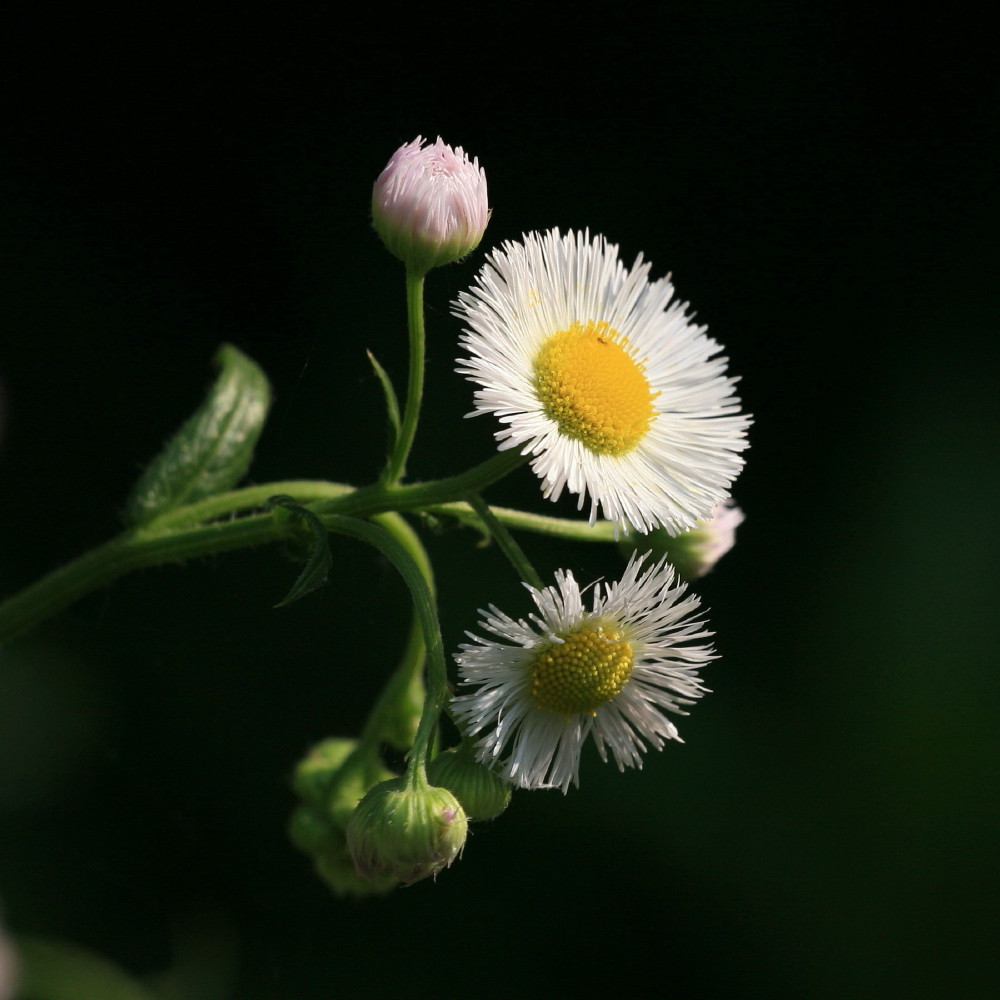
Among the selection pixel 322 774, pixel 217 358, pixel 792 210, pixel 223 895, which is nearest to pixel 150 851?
pixel 223 895

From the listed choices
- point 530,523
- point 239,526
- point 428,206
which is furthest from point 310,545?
point 428,206

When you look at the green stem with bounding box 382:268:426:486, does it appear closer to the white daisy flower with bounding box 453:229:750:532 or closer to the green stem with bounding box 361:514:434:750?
the white daisy flower with bounding box 453:229:750:532

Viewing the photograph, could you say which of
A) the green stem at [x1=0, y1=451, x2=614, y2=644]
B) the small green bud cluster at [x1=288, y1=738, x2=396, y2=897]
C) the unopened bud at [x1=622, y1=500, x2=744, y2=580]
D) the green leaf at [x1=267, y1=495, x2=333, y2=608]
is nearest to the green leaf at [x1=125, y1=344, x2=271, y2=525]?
the green stem at [x1=0, y1=451, x2=614, y2=644]

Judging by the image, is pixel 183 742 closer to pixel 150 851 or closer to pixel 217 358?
pixel 150 851

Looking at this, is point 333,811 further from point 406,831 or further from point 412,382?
point 412,382

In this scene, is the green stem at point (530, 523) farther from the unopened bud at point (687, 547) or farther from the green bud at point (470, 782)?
the green bud at point (470, 782)
